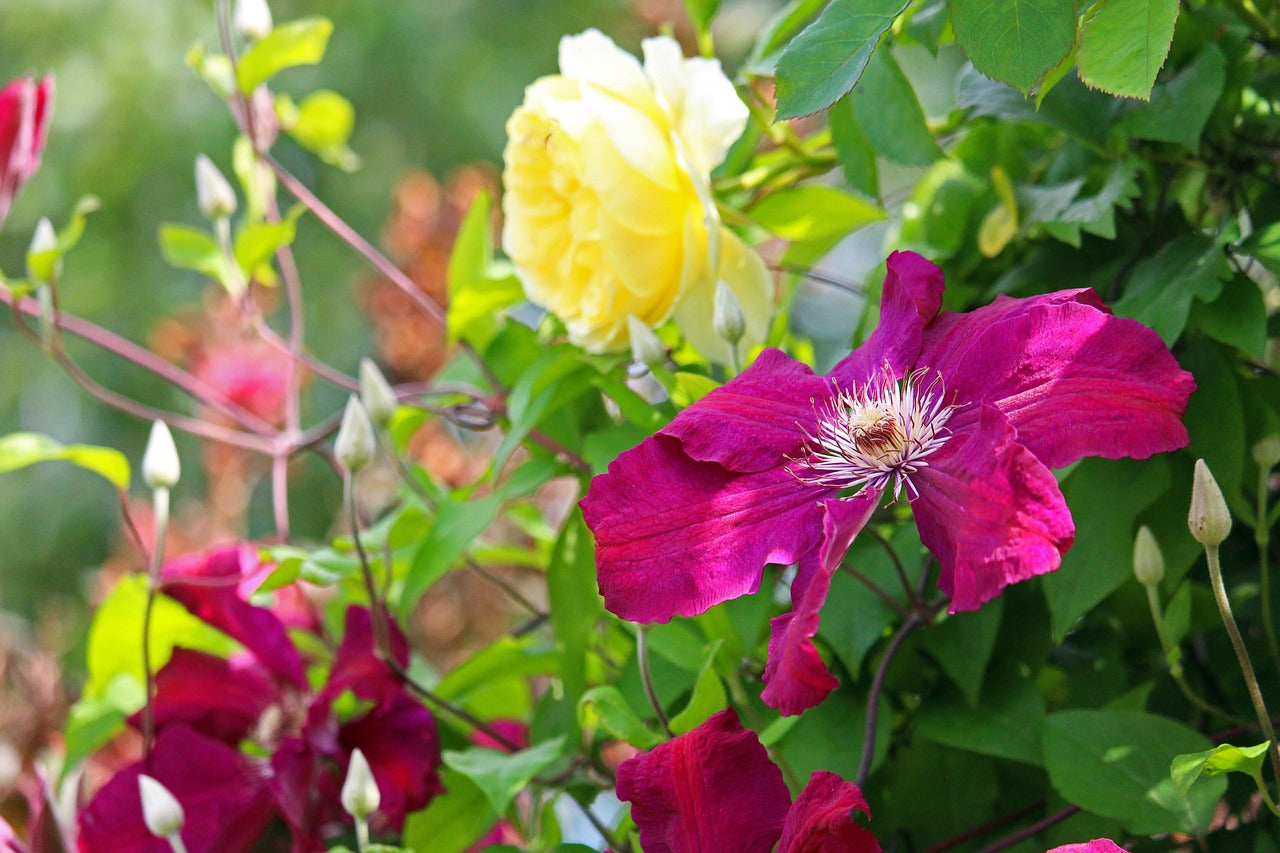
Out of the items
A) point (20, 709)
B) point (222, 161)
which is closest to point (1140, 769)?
point (20, 709)

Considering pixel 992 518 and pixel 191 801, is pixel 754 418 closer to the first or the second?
pixel 992 518

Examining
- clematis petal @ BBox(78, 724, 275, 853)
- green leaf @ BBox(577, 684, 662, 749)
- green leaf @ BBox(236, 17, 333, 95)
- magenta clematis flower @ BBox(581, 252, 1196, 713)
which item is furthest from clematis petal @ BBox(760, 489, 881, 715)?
green leaf @ BBox(236, 17, 333, 95)

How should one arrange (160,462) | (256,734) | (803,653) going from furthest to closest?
(256,734), (160,462), (803,653)

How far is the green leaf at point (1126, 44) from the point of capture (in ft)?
1.07

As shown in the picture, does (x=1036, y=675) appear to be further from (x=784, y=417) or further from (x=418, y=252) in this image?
(x=418, y=252)

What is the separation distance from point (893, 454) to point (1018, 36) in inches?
4.7

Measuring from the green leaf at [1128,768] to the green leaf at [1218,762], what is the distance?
6 centimetres

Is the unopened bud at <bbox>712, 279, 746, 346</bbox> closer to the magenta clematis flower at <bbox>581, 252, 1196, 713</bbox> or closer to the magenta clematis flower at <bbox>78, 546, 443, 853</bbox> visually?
the magenta clematis flower at <bbox>581, 252, 1196, 713</bbox>

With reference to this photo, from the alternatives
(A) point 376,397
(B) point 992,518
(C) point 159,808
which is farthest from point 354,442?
(B) point 992,518

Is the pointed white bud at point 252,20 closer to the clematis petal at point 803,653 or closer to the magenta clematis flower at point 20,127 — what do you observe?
the magenta clematis flower at point 20,127

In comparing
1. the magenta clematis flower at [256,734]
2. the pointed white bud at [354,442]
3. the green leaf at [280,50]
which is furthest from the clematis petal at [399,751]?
the green leaf at [280,50]

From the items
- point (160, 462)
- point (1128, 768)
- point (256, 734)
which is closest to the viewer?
point (1128, 768)

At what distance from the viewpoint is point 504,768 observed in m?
0.44

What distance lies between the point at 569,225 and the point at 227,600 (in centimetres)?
23
